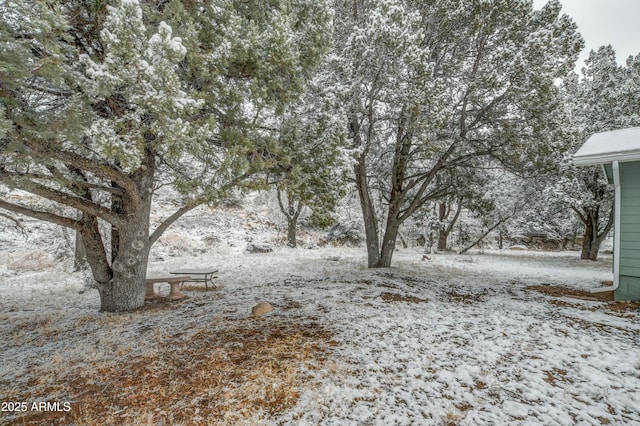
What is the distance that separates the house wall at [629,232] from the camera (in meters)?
6.34

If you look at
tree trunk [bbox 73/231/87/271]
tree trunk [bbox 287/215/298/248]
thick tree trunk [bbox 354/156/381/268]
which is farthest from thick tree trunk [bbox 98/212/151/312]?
tree trunk [bbox 287/215/298/248]

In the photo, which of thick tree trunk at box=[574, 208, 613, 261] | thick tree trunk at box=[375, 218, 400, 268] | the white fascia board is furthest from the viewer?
thick tree trunk at box=[574, 208, 613, 261]

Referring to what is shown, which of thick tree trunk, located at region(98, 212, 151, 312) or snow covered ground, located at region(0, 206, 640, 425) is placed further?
thick tree trunk, located at region(98, 212, 151, 312)

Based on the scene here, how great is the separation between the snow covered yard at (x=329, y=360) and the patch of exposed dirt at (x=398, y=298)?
0.08 m

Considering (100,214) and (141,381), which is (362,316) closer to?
(141,381)

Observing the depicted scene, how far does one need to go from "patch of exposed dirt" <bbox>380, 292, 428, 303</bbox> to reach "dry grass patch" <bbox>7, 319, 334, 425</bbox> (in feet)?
8.12

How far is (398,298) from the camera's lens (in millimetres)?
6594

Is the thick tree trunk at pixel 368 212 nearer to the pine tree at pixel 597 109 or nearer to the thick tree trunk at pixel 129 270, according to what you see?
the thick tree trunk at pixel 129 270

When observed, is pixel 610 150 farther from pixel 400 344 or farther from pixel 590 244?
pixel 590 244

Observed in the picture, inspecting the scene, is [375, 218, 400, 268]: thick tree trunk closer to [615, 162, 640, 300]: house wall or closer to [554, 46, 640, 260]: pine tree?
[615, 162, 640, 300]: house wall

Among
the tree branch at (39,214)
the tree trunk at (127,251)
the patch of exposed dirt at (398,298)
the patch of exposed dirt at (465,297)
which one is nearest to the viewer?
the tree branch at (39,214)

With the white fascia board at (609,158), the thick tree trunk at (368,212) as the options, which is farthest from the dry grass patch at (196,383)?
the white fascia board at (609,158)

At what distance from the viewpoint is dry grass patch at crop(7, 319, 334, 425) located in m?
2.68

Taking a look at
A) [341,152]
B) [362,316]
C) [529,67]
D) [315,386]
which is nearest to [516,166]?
[529,67]
